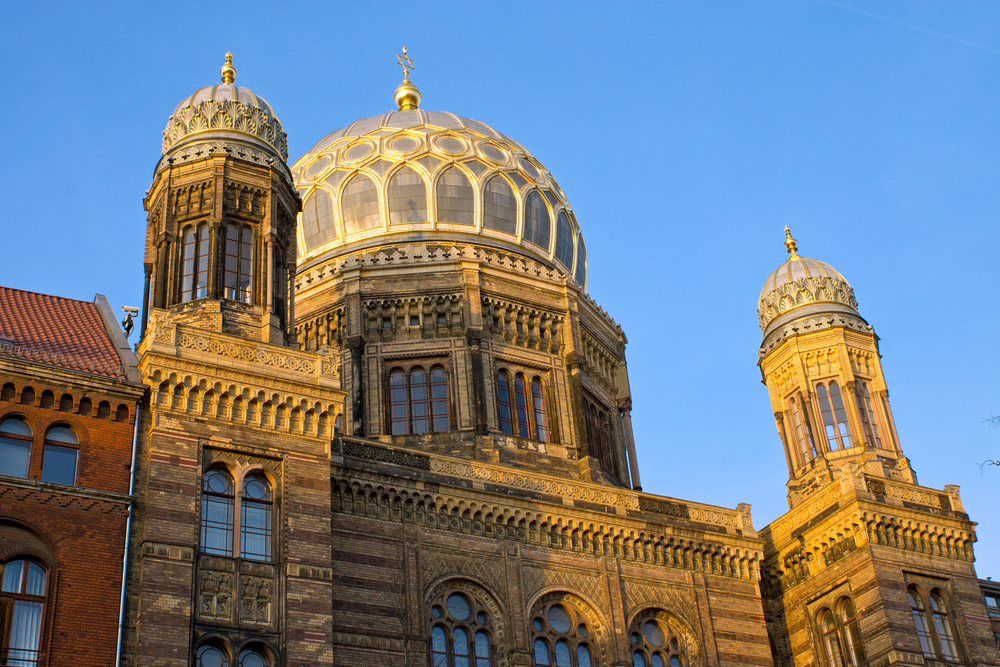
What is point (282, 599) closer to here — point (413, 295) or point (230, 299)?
point (230, 299)

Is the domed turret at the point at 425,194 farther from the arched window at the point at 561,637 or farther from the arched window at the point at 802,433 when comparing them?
the arched window at the point at 561,637

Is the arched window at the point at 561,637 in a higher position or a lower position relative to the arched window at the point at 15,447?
lower

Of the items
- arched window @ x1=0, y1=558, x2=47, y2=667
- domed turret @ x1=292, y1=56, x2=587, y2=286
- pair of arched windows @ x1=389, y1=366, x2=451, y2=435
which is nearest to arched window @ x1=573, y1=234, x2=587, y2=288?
domed turret @ x1=292, y1=56, x2=587, y2=286

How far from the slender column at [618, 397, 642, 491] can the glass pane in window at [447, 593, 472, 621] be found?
36.8 ft

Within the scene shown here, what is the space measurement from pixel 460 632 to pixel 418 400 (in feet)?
31.9

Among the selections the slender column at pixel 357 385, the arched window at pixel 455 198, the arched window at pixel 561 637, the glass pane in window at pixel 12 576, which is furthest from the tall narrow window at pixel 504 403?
the glass pane in window at pixel 12 576

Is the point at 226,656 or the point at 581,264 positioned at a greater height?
the point at 581,264

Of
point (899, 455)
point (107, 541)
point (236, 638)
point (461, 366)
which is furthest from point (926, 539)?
point (107, 541)

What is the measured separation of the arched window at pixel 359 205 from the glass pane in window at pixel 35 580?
65.0 feet

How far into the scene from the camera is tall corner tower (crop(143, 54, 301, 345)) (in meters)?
30.2

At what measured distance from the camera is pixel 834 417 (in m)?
38.8

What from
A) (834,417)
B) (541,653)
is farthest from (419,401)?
(834,417)

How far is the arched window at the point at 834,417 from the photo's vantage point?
38.4m

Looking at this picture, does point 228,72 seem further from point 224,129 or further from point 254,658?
point 254,658
